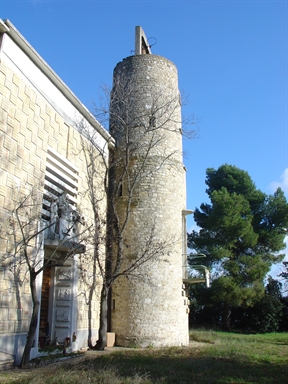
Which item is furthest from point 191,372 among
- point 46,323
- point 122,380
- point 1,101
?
point 1,101

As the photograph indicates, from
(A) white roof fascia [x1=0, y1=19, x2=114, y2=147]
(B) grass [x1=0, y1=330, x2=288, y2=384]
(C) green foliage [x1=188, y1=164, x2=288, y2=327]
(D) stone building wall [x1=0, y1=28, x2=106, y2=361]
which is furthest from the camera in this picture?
(C) green foliage [x1=188, y1=164, x2=288, y2=327]

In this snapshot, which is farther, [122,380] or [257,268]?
[257,268]

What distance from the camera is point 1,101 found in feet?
30.9

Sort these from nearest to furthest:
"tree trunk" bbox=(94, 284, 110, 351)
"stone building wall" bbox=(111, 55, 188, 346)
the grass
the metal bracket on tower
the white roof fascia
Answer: the grass < the white roof fascia < "tree trunk" bbox=(94, 284, 110, 351) < "stone building wall" bbox=(111, 55, 188, 346) < the metal bracket on tower

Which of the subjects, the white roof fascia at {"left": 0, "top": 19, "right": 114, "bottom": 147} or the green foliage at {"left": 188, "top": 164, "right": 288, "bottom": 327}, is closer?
the white roof fascia at {"left": 0, "top": 19, "right": 114, "bottom": 147}

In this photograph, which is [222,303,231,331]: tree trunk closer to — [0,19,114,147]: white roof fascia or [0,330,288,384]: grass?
[0,330,288,384]: grass

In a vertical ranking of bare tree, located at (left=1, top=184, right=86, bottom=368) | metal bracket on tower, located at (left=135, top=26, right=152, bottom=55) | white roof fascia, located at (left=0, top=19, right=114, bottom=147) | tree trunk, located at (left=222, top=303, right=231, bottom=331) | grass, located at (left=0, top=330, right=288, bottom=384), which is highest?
metal bracket on tower, located at (left=135, top=26, right=152, bottom=55)

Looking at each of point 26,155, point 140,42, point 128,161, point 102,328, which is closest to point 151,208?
point 128,161

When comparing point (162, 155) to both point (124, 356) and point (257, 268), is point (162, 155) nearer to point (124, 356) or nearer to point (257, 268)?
point (124, 356)

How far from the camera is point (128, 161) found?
13.7 m

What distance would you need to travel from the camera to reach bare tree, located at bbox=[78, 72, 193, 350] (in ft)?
43.7

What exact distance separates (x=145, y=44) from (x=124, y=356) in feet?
47.9

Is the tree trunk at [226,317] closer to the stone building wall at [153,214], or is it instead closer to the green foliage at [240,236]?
the green foliage at [240,236]

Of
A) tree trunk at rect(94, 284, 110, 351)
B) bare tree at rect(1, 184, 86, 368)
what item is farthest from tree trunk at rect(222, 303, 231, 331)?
bare tree at rect(1, 184, 86, 368)
